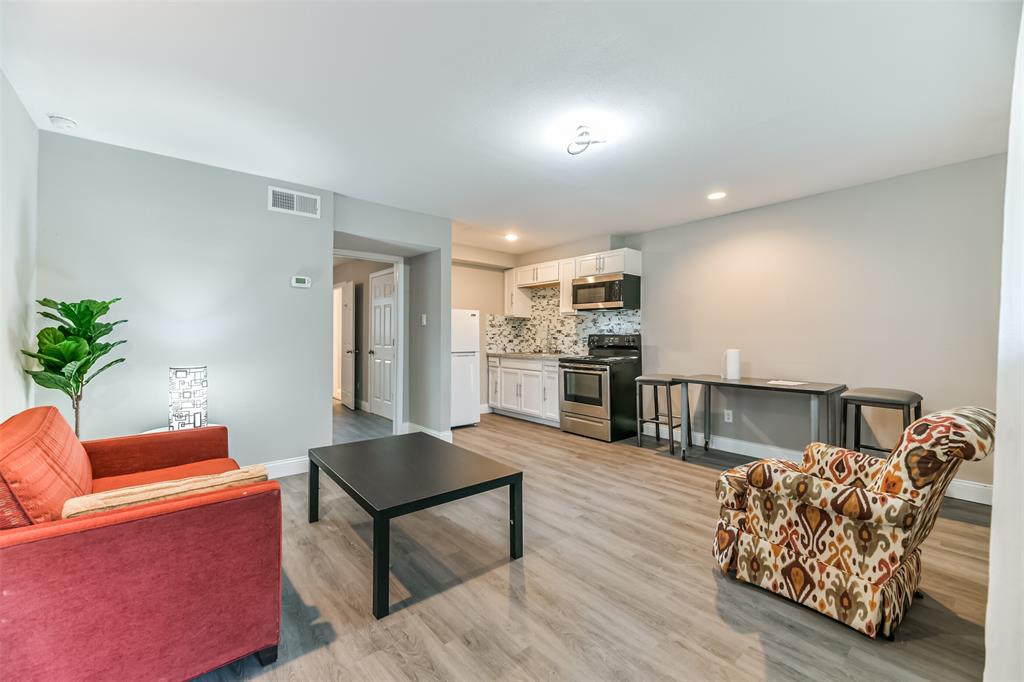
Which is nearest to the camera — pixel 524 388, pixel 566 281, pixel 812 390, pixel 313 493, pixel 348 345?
pixel 313 493

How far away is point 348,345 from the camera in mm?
7238

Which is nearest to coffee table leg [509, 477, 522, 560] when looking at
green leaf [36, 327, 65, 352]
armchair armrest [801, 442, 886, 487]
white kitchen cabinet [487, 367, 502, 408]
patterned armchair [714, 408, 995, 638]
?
patterned armchair [714, 408, 995, 638]

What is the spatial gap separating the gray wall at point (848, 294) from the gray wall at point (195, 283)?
3.82 metres

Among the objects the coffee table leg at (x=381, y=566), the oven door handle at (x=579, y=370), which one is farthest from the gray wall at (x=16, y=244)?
the oven door handle at (x=579, y=370)

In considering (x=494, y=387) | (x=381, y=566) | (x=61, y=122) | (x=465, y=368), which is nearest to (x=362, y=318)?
(x=465, y=368)

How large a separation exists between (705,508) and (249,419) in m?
3.53

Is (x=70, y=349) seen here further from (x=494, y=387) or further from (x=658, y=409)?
(x=658, y=409)

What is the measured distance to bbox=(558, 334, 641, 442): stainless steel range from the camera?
4.93m

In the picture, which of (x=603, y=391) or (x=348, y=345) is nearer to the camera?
(x=603, y=391)

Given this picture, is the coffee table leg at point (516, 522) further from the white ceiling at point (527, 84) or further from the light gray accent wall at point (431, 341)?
the light gray accent wall at point (431, 341)

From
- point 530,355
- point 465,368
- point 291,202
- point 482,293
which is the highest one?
point 291,202

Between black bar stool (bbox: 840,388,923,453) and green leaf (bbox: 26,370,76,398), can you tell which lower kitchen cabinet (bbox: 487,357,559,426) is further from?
green leaf (bbox: 26,370,76,398)

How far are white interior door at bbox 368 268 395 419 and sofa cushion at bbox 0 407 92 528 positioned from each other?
12.3 ft

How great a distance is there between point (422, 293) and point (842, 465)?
4185 mm
